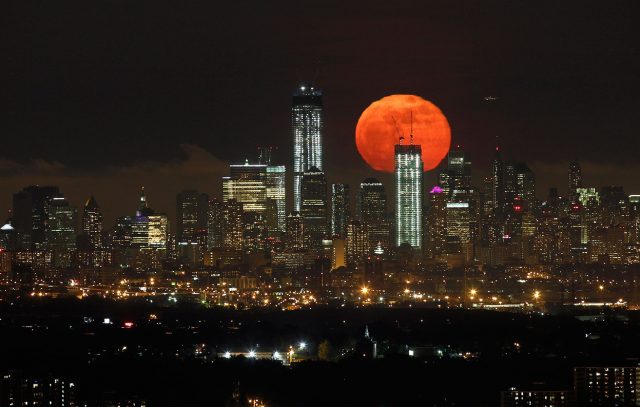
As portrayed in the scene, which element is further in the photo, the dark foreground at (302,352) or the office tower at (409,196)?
the office tower at (409,196)

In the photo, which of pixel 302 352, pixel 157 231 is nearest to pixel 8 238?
pixel 157 231

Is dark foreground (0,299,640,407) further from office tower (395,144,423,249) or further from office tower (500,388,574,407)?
office tower (395,144,423,249)

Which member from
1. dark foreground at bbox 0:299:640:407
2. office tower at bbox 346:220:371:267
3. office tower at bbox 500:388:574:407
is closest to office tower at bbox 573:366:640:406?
office tower at bbox 500:388:574:407

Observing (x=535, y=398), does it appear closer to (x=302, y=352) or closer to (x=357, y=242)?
(x=302, y=352)

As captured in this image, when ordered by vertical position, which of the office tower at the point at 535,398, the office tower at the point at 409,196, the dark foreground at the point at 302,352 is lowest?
the office tower at the point at 535,398

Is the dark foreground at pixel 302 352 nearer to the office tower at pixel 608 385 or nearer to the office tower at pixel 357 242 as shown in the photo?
the office tower at pixel 608 385

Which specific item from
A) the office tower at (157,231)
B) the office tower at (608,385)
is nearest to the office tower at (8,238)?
the office tower at (157,231)
